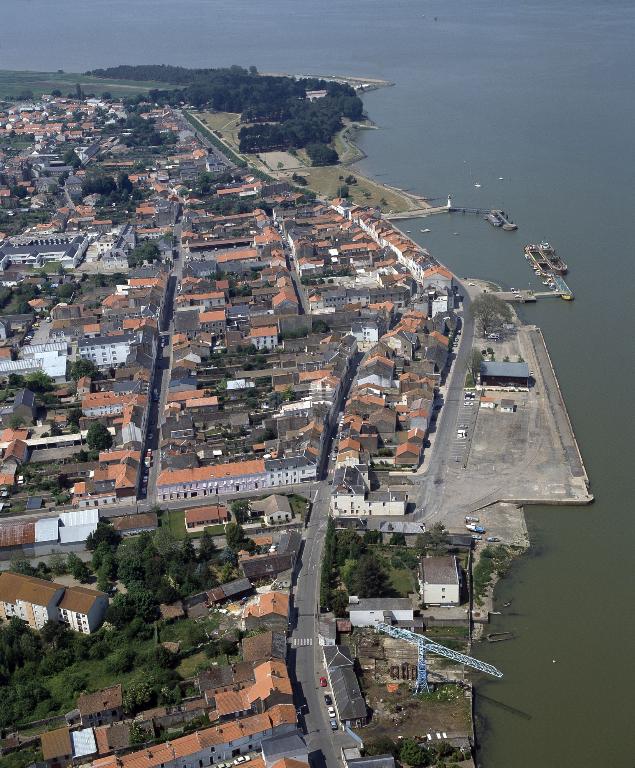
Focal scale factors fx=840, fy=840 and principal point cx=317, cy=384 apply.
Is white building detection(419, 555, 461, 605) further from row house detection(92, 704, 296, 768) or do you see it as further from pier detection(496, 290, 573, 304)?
pier detection(496, 290, 573, 304)

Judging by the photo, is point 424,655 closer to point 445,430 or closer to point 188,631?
point 188,631

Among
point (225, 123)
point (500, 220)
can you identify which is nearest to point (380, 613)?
point (500, 220)

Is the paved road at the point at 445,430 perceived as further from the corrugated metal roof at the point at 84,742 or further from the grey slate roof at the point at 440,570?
the corrugated metal roof at the point at 84,742

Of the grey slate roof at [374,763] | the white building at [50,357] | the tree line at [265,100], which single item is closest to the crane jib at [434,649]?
the grey slate roof at [374,763]

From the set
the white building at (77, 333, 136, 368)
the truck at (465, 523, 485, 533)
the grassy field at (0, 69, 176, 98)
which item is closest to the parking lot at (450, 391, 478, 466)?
the truck at (465, 523, 485, 533)

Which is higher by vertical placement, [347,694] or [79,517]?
[79,517]

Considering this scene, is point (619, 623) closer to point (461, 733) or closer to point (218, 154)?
point (461, 733)

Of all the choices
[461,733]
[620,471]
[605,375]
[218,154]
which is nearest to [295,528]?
[461,733]
